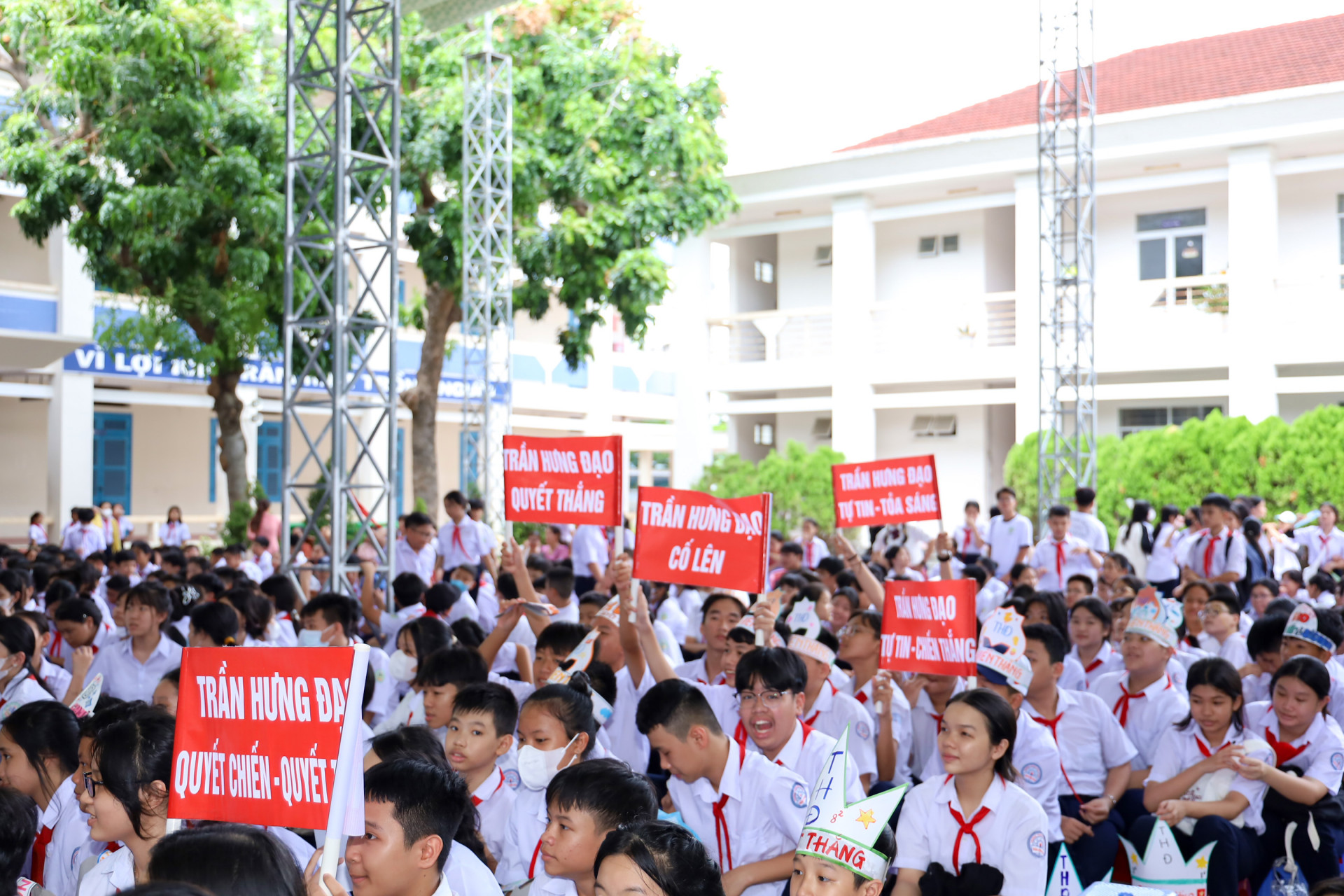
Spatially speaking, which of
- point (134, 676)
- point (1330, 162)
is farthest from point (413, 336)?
point (134, 676)

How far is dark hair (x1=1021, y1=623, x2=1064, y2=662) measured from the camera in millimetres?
5574

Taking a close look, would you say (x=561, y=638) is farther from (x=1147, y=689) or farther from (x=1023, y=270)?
(x=1023, y=270)

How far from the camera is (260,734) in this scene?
314 centimetres

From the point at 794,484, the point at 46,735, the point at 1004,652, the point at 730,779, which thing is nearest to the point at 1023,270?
the point at 794,484

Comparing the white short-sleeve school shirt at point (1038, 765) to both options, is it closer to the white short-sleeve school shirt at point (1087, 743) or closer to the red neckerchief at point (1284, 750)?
the white short-sleeve school shirt at point (1087, 743)

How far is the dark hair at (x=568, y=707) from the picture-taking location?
14.1 feet

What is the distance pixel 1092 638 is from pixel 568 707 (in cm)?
359

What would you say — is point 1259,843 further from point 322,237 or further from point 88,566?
point 88,566

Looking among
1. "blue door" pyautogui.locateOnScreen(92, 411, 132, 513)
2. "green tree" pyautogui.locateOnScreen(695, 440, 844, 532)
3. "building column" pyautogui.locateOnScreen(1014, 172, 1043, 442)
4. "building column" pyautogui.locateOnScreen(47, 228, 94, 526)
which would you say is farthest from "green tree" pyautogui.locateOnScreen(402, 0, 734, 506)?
"blue door" pyautogui.locateOnScreen(92, 411, 132, 513)

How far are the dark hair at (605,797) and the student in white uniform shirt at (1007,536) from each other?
876cm

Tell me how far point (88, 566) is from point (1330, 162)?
1648 centimetres

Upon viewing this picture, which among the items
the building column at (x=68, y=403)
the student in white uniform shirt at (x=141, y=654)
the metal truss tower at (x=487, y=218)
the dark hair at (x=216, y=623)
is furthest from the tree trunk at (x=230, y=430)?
the dark hair at (x=216, y=623)

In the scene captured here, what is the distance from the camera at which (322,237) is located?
31.8 ft

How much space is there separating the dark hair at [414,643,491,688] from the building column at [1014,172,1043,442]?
1517cm
